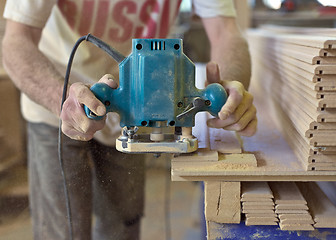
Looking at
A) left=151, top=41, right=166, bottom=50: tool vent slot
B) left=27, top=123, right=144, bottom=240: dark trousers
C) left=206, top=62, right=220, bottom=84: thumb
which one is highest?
left=151, top=41, right=166, bottom=50: tool vent slot

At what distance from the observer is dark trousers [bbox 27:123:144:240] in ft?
3.49

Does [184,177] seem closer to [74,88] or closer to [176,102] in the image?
[176,102]

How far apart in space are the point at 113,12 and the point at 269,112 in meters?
0.65

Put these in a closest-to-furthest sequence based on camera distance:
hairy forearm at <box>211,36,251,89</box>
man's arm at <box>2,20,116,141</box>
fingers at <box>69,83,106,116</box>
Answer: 1. fingers at <box>69,83,106,116</box>
2. man's arm at <box>2,20,116,141</box>
3. hairy forearm at <box>211,36,251,89</box>

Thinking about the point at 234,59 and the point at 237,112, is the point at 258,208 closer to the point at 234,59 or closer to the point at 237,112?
the point at 237,112

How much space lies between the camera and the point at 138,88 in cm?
84

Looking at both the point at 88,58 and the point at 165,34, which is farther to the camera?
the point at 165,34

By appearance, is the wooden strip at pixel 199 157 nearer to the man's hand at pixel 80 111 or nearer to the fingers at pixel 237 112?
the fingers at pixel 237 112

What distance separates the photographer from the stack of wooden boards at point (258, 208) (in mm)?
917

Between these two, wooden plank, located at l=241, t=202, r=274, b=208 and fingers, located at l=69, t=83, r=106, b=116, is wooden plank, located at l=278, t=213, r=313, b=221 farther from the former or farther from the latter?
fingers, located at l=69, t=83, r=106, b=116

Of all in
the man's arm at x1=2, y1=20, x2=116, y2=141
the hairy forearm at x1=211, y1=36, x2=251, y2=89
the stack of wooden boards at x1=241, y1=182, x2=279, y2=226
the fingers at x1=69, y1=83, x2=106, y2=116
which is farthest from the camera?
the hairy forearm at x1=211, y1=36, x2=251, y2=89

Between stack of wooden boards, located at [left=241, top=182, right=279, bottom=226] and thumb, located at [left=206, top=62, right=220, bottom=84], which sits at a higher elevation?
thumb, located at [left=206, top=62, right=220, bottom=84]

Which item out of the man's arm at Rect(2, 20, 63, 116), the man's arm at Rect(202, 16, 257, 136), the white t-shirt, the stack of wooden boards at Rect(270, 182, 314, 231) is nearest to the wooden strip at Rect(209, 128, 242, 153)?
the man's arm at Rect(202, 16, 257, 136)

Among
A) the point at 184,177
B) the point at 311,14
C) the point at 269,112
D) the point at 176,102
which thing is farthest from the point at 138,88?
the point at 311,14
